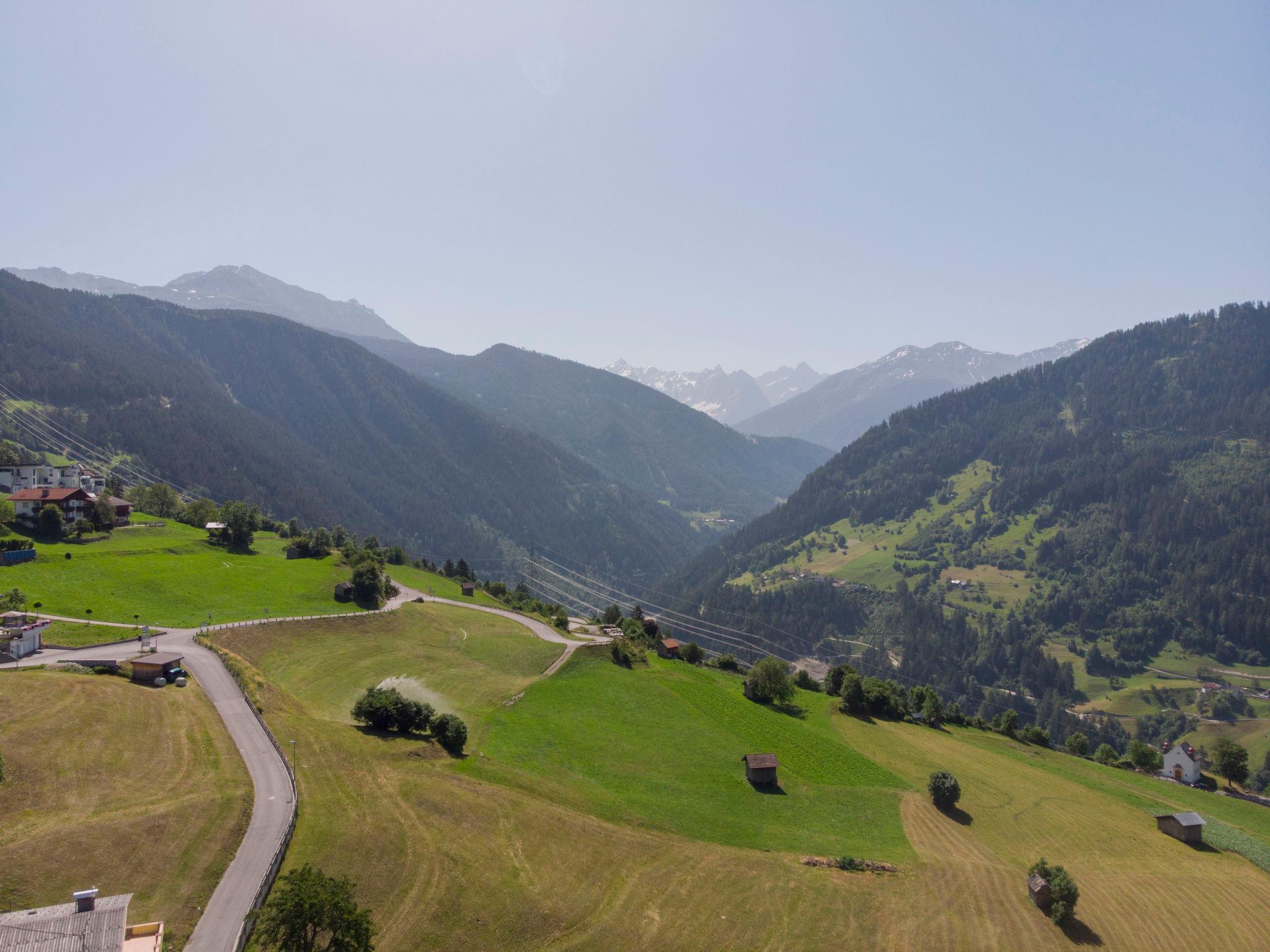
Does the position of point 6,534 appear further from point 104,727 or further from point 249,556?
point 104,727

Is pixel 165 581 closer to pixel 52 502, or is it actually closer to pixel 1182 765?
pixel 52 502

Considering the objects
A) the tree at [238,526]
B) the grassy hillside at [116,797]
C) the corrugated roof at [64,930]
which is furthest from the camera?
the tree at [238,526]

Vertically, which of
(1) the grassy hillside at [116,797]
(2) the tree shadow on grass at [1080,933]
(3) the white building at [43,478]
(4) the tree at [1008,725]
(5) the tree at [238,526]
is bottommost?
(4) the tree at [1008,725]

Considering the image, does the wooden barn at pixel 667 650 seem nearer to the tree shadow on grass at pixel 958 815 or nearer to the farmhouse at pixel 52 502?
the tree shadow on grass at pixel 958 815

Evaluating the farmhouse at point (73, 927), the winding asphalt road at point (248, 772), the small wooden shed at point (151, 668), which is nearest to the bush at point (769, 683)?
the winding asphalt road at point (248, 772)

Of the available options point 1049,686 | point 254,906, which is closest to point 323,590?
point 254,906

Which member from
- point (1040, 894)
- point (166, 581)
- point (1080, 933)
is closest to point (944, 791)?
point (1040, 894)

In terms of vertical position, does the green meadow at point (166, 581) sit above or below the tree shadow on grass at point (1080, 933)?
above
